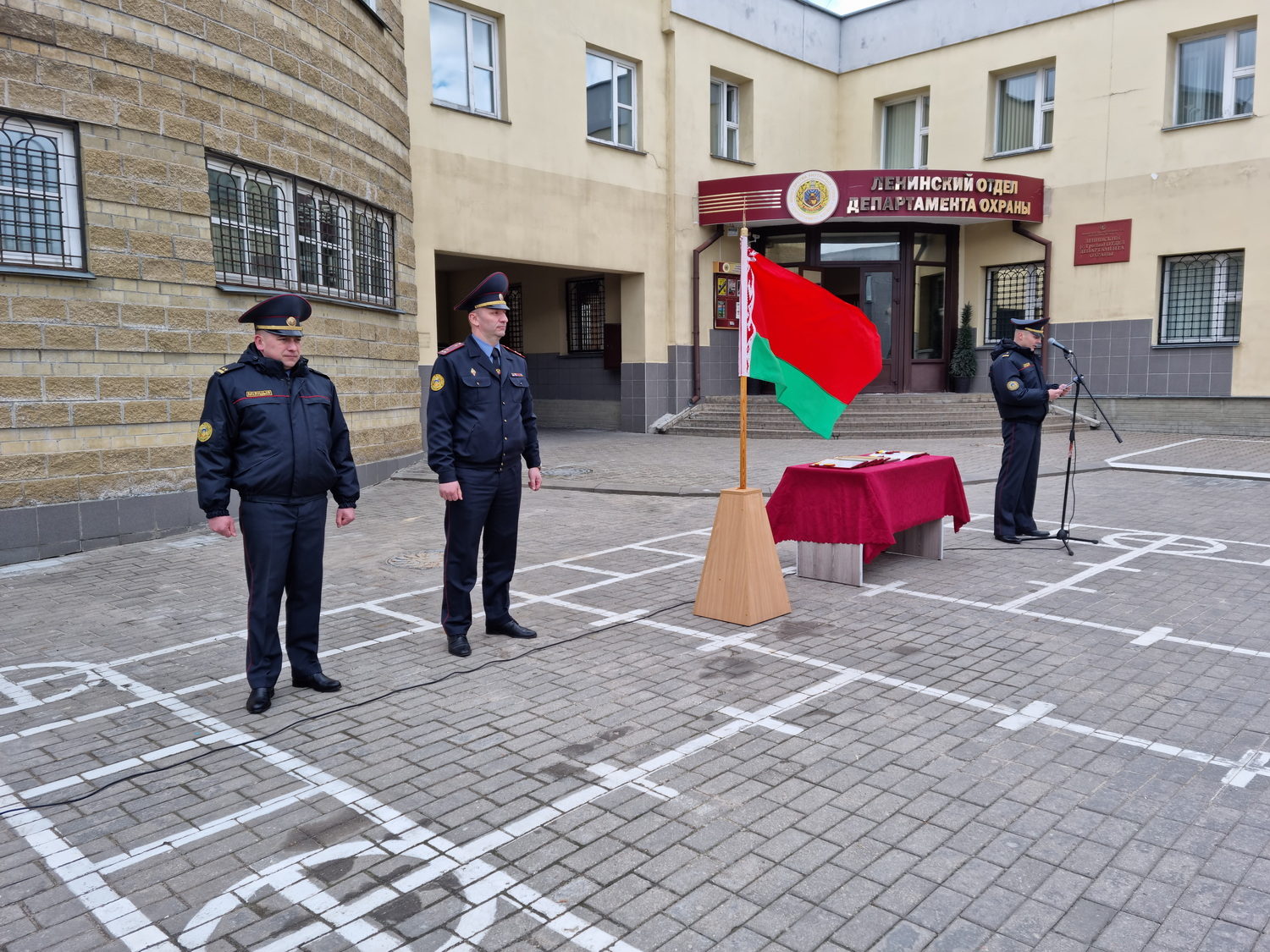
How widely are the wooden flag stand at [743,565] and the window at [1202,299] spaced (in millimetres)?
15702

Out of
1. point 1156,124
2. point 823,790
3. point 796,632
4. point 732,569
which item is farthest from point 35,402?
point 1156,124

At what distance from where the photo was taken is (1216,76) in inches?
715

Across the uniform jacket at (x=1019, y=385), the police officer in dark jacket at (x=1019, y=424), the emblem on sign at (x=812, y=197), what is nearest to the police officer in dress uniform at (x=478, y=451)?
the uniform jacket at (x=1019, y=385)

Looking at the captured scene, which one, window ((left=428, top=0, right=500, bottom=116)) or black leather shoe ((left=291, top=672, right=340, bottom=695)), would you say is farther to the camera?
window ((left=428, top=0, right=500, bottom=116))

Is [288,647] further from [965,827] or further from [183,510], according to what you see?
[183,510]

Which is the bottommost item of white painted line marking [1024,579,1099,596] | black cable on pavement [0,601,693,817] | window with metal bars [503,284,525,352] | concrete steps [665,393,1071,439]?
black cable on pavement [0,601,693,817]

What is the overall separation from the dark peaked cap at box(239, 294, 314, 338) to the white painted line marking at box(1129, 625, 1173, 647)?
4.94 m

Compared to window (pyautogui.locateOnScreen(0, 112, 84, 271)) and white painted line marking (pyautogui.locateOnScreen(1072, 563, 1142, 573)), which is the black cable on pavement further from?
window (pyautogui.locateOnScreen(0, 112, 84, 271))

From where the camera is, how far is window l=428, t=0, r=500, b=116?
1617 centimetres

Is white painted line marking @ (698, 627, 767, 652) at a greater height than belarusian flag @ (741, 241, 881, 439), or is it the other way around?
belarusian flag @ (741, 241, 881, 439)

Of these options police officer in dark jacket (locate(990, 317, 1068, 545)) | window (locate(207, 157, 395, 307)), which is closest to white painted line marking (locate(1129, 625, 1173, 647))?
police officer in dark jacket (locate(990, 317, 1068, 545))

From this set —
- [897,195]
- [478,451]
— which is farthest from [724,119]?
[478,451]

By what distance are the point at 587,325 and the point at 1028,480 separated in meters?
14.4

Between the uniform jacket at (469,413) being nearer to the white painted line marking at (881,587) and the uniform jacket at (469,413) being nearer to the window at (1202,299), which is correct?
the white painted line marking at (881,587)
